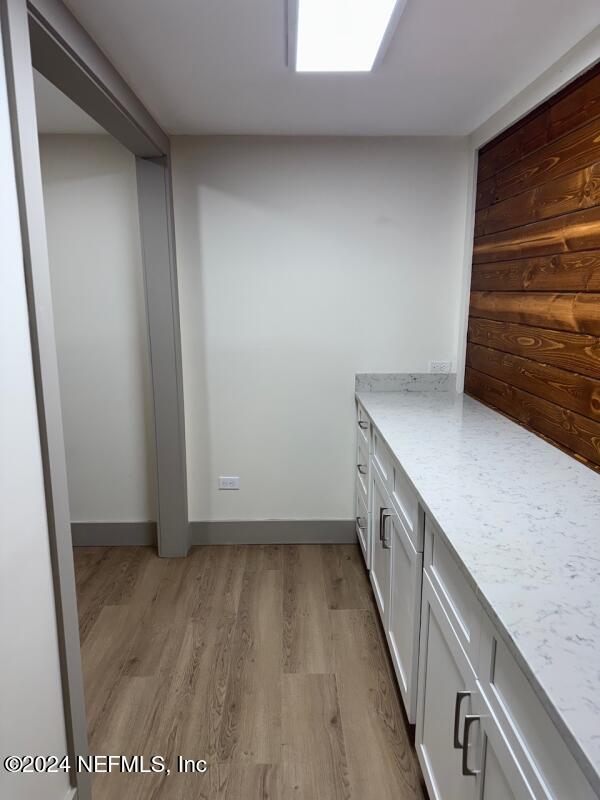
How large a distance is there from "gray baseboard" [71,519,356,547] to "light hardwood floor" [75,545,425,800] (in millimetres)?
168

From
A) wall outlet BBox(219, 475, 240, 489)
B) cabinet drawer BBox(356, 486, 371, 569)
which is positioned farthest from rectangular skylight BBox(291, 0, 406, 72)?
wall outlet BBox(219, 475, 240, 489)

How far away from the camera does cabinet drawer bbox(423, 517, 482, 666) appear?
112 centimetres

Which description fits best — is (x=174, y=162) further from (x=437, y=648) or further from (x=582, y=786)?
(x=582, y=786)

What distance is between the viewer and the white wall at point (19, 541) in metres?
1.13

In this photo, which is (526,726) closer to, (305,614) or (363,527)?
(305,614)

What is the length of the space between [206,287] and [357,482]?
55.5 inches

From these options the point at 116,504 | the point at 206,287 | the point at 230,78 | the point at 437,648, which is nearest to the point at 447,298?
the point at 206,287

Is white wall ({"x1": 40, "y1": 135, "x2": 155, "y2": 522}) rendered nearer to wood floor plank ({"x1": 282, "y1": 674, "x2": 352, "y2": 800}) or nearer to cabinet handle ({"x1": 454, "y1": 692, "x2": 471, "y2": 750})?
wood floor plank ({"x1": 282, "y1": 674, "x2": 352, "y2": 800})

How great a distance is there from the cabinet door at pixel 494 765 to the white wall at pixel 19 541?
1.00m

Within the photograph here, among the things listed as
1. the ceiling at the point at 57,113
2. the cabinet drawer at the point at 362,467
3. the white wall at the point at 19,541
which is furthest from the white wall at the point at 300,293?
the white wall at the point at 19,541

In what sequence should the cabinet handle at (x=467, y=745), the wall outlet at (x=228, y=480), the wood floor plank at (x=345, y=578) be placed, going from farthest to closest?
the wall outlet at (x=228, y=480) → the wood floor plank at (x=345, y=578) → the cabinet handle at (x=467, y=745)

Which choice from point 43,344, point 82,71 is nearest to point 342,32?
point 82,71

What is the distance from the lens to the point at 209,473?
10.3 ft

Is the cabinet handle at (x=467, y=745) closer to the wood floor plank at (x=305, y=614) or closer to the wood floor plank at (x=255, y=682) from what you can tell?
the wood floor plank at (x=255, y=682)
